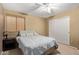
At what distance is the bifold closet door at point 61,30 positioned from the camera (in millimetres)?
1619

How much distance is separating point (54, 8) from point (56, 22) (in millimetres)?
277

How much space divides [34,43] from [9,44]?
1.48 feet

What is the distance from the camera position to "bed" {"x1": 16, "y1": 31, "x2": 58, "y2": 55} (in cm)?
151

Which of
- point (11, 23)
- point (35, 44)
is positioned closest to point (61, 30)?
point (35, 44)

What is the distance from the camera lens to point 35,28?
1.64 m

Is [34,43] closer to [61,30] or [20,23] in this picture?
[20,23]

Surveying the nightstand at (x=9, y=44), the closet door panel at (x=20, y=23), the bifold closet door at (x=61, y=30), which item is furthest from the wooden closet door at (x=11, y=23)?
the bifold closet door at (x=61, y=30)

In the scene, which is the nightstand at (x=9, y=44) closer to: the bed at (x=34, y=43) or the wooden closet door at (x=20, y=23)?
the bed at (x=34, y=43)

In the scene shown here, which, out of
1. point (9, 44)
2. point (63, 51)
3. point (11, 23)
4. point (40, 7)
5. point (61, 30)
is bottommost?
point (63, 51)

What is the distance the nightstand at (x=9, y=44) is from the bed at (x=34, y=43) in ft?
0.24

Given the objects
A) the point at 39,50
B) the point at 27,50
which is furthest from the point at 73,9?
the point at 27,50

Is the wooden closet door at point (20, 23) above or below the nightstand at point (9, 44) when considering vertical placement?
above

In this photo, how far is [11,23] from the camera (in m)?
1.55

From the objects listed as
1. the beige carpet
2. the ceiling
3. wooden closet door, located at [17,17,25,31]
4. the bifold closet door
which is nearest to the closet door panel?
wooden closet door, located at [17,17,25,31]
